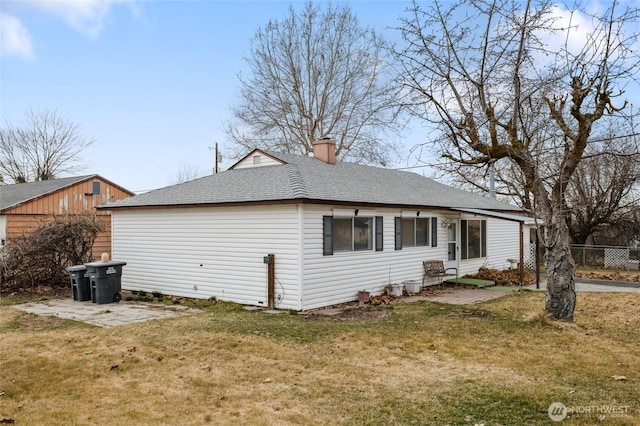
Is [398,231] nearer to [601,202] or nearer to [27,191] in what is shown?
[601,202]

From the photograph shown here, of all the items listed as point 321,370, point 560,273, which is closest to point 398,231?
point 560,273

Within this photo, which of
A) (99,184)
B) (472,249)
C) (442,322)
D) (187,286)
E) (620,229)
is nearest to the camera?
(442,322)

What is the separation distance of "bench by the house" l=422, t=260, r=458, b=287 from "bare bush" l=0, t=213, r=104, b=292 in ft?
31.5

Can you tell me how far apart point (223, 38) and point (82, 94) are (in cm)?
489

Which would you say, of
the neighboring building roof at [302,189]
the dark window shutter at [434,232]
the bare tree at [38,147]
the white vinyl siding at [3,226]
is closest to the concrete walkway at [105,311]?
the neighboring building roof at [302,189]

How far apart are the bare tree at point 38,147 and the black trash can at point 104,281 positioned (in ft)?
79.4

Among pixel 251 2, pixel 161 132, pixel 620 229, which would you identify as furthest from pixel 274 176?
pixel 620 229

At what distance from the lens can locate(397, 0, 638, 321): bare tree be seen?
8344 mm

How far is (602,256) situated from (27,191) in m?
25.1

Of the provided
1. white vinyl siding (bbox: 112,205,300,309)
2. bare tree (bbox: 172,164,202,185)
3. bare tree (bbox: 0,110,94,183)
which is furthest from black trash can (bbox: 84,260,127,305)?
bare tree (bbox: 172,164,202,185)

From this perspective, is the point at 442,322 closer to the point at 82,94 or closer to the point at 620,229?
the point at 82,94

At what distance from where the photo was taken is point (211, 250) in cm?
1210

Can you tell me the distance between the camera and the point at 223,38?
14.2 m

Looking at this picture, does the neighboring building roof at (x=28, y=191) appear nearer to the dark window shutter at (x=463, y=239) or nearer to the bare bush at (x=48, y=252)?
the bare bush at (x=48, y=252)
